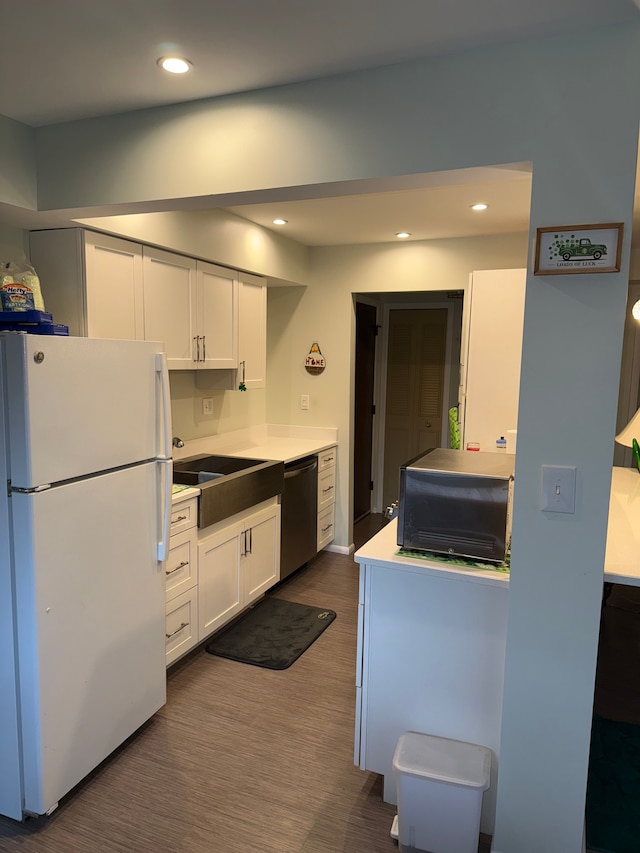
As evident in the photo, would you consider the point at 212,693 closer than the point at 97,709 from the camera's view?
No

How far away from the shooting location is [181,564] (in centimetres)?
276

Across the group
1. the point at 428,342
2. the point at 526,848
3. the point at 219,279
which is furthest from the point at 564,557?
the point at 428,342

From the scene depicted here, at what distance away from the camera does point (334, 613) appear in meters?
3.53

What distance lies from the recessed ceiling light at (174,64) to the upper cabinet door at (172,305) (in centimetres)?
116

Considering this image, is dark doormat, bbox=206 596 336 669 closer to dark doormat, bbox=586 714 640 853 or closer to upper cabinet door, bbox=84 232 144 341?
dark doormat, bbox=586 714 640 853

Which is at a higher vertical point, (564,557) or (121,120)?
(121,120)

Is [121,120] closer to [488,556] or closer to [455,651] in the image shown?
[488,556]

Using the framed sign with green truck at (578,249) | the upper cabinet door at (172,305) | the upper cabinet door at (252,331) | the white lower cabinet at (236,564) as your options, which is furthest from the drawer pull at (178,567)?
the framed sign with green truck at (578,249)

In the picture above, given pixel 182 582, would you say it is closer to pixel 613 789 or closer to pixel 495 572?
pixel 495 572

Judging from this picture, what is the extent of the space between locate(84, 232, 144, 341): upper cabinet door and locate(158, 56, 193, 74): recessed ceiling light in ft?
3.12

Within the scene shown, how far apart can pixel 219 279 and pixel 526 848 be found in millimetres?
3115

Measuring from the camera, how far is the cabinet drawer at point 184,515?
2651 mm

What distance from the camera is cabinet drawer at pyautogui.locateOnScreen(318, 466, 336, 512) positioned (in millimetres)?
4324

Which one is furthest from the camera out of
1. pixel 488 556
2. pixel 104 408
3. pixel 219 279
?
pixel 219 279
